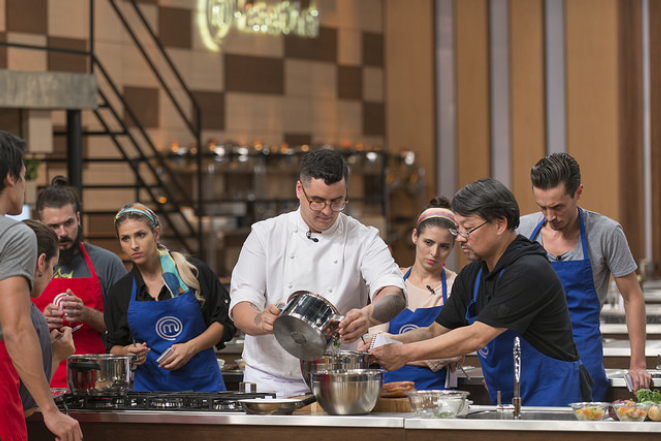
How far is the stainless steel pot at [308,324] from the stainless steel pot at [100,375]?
0.57m

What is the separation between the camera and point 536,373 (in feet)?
8.37

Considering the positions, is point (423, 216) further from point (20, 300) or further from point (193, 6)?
point (193, 6)

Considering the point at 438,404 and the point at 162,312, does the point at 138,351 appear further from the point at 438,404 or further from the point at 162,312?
the point at 438,404

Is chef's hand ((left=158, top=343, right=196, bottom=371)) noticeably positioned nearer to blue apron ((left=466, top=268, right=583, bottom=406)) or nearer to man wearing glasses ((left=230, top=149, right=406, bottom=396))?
man wearing glasses ((left=230, top=149, right=406, bottom=396))

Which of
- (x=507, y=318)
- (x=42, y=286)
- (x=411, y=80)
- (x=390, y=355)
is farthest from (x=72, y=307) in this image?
(x=411, y=80)

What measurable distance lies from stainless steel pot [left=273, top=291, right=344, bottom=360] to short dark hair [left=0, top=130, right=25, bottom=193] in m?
0.80

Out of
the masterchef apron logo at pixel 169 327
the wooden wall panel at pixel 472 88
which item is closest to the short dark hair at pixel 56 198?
the masterchef apron logo at pixel 169 327

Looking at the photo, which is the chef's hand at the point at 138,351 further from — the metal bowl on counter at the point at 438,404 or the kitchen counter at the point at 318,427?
the metal bowl on counter at the point at 438,404

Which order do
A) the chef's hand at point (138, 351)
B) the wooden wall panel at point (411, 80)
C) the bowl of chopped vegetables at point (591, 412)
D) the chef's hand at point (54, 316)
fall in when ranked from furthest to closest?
the wooden wall panel at point (411, 80) → the chef's hand at point (54, 316) → the chef's hand at point (138, 351) → the bowl of chopped vegetables at point (591, 412)

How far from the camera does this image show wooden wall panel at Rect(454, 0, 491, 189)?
938 centimetres

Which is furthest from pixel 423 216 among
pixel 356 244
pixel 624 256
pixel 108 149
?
pixel 108 149

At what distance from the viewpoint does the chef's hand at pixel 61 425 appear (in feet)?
7.28

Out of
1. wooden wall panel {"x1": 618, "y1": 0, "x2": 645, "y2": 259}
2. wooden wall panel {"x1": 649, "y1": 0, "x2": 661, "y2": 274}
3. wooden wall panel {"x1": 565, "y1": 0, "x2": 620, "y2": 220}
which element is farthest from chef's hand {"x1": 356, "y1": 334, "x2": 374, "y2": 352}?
wooden wall panel {"x1": 649, "y1": 0, "x2": 661, "y2": 274}

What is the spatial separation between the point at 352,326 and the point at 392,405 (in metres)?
0.26
